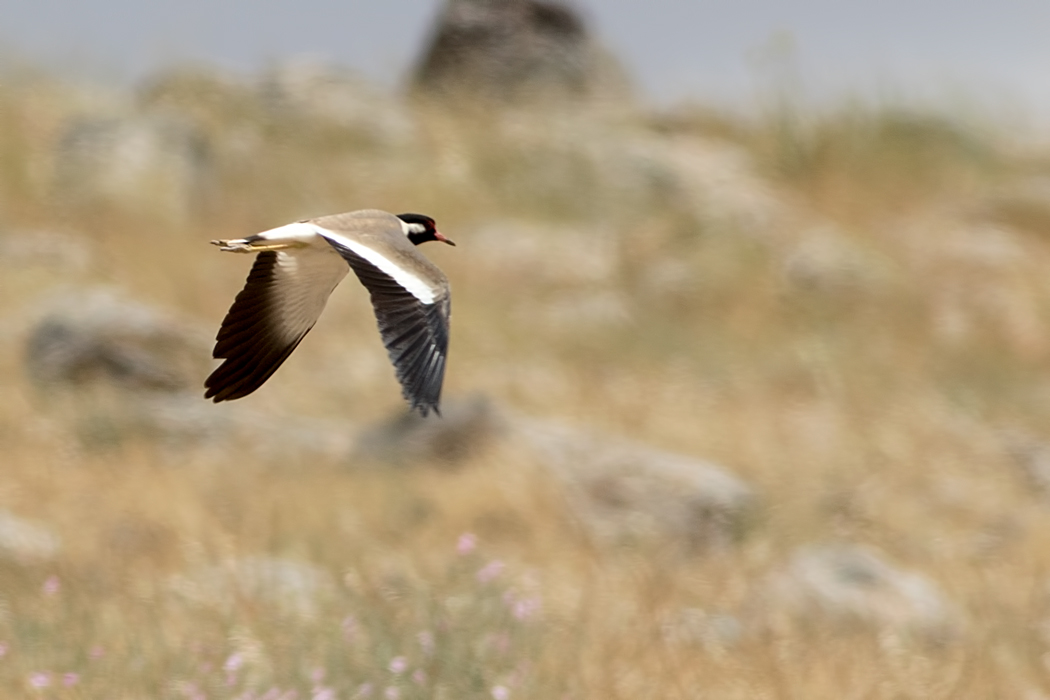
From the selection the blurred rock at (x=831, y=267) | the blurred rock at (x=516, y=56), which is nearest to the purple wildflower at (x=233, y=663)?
the blurred rock at (x=831, y=267)

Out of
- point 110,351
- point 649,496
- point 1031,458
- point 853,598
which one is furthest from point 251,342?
point 1031,458

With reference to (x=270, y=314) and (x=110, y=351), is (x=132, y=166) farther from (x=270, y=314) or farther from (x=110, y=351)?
(x=270, y=314)

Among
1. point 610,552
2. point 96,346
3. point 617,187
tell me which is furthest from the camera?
point 617,187

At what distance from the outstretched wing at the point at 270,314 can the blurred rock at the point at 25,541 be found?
76.1 inches

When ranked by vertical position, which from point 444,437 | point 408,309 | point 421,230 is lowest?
point 444,437

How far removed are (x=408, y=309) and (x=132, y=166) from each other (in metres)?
7.45

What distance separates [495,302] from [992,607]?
4.34 m

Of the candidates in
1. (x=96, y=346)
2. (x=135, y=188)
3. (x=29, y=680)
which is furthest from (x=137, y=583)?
(x=135, y=188)

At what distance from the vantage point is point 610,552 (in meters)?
5.64

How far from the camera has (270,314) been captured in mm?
3096

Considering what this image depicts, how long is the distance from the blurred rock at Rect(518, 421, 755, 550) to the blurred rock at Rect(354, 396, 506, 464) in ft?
0.58

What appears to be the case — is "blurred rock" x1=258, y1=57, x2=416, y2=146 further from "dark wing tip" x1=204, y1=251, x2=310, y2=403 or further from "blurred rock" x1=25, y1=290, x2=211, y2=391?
"dark wing tip" x1=204, y1=251, x2=310, y2=403

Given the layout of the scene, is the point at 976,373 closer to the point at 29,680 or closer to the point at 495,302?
the point at 495,302

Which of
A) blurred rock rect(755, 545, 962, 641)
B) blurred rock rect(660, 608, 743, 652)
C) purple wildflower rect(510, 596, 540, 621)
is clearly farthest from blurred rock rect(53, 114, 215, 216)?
purple wildflower rect(510, 596, 540, 621)
